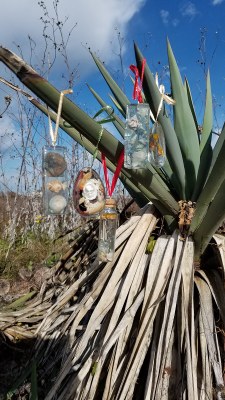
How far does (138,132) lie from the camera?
97 centimetres

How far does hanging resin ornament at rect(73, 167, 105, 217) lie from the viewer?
1061mm

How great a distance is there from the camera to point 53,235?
3.44 metres

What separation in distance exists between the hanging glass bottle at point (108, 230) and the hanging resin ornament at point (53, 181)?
0.12 m

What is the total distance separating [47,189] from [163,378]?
577 mm

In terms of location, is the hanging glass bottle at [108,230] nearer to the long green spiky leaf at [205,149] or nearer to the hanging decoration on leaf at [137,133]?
the hanging decoration on leaf at [137,133]

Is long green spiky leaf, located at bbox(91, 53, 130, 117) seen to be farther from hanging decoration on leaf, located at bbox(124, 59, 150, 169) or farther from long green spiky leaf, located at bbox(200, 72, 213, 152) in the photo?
hanging decoration on leaf, located at bbox(124, 59, 150, 169)

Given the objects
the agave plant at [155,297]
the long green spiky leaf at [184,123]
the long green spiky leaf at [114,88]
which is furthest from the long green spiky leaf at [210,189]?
the long green spiky leaf at [114,88]

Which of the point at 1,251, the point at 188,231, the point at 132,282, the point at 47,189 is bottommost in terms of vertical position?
the point at 1,251

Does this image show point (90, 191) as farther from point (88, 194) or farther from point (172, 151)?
point (172, 151)

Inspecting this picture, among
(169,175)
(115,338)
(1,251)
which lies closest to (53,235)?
(1,251)

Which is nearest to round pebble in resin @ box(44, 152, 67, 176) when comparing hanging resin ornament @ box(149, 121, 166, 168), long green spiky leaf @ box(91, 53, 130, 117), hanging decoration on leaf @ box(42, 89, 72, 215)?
hanging decoration on leaf @ box(42, 89, 72, 215)

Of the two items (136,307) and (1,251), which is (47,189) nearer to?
(136,307)

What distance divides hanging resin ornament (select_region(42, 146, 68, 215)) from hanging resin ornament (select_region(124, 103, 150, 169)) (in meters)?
0.19

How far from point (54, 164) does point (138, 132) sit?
0.77 feet
